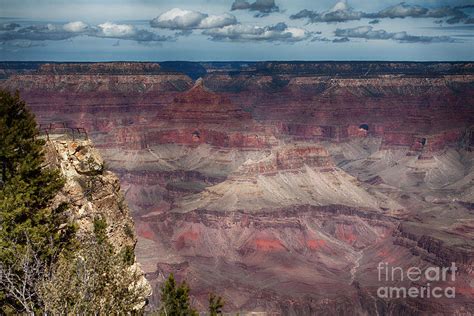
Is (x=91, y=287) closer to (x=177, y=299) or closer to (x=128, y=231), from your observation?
(x=128, y=231)

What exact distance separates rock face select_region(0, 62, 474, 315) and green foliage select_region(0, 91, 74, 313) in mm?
3367

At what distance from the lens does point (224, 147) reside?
14600 cm

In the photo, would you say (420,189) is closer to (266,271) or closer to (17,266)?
(266,271)

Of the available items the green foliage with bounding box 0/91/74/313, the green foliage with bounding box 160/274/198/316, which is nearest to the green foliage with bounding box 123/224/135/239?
the green foliage with bounding box 0/91/74/313

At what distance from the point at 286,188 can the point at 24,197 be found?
3360 inches

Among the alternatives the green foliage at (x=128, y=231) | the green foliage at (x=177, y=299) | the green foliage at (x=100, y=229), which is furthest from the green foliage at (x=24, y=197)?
the green foliage at (x=177, y=299)

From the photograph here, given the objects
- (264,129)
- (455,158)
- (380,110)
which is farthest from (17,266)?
(380,110)

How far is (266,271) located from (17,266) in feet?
207

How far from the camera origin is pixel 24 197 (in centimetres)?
2534

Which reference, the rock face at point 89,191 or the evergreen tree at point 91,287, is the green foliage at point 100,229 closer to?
the rock face at point 89,191

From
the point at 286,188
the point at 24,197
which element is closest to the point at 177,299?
the point at 24,197

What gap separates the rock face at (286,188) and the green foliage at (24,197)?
337 centimetres

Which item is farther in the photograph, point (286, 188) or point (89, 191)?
point (286, 188)

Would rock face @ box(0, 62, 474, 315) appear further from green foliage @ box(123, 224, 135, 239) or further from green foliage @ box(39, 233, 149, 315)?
green foliage @ box(39, 233, 149, 315)
